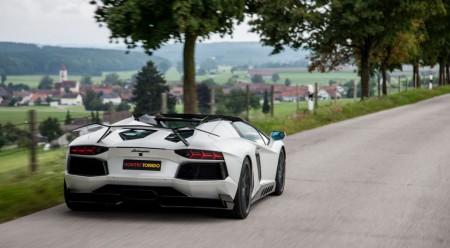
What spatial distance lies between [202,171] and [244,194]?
718 millimetres

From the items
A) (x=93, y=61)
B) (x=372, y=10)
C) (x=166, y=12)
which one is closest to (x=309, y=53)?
(x=372, y=10)

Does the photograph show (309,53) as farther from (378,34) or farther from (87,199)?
(87,199)

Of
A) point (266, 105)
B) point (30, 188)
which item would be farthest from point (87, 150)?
point (266, 105)

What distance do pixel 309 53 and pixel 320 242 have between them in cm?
4110

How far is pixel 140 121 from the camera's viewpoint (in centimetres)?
902

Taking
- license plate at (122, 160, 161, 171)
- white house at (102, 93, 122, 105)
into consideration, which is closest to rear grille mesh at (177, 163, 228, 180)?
license plate at (122, 160, 161, 171)

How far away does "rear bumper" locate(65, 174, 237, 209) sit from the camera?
318 inches

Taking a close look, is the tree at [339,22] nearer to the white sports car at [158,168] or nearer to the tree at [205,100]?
the tree at [205,100]

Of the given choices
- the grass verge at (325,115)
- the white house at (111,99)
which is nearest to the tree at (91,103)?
the white house at (111,99)

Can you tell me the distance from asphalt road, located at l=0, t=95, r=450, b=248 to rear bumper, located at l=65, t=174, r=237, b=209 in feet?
0.74

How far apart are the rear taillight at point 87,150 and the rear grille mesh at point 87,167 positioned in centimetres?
6

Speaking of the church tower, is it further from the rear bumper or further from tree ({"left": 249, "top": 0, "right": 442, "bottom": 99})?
the rear bumper

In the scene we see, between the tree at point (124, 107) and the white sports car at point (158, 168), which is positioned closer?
the white sports car at point (158, 168)

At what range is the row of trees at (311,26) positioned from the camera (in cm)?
1794
